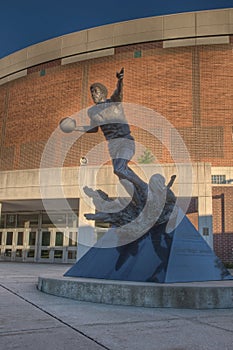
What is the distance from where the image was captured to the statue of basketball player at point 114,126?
750 cm

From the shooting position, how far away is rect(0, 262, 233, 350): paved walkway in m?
3.27

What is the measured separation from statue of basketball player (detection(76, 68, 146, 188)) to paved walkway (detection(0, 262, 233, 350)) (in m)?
2.90

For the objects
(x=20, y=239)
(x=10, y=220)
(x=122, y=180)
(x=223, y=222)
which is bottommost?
(x=20, y=239)

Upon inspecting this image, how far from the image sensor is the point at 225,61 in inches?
945

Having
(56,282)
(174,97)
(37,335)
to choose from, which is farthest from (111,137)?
(174,97)

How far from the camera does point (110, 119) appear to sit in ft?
24.7

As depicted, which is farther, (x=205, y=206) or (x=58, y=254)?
(x=58, y=254)

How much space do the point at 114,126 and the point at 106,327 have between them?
4.51 metres

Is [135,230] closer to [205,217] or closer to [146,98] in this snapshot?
[205,217]

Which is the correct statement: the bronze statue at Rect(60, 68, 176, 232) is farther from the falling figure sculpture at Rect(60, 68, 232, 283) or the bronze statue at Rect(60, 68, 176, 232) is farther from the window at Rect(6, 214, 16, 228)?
the window at Rect(6, 214, 16, 228)

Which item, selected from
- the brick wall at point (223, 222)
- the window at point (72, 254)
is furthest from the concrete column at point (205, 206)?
the window at point (72, 254)

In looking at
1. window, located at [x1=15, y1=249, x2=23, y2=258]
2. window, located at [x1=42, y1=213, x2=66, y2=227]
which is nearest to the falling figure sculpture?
window, located at [x1=42, y1=213, x2=66, y2=227]

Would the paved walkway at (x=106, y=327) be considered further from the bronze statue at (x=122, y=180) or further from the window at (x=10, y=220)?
the window at (x=10, y=220)

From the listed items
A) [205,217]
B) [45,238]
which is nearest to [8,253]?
[45,238]
